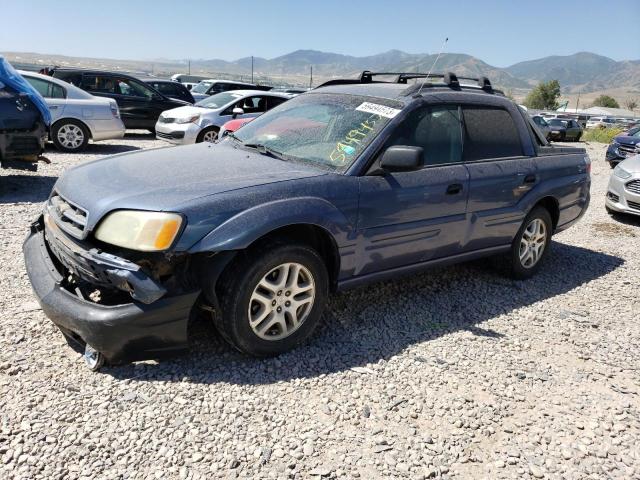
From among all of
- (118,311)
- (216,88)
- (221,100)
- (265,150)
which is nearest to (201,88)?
(216,88)

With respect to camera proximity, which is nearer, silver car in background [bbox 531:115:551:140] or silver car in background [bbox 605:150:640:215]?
silver car in background [bbox 605:150:640:215]

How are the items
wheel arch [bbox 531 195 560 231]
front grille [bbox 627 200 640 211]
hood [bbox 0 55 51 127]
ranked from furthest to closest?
front grille [bbox 627 200 640 211] → hood [bbox 0 55 51 127] → wheel arch [bbox 531 195 560 231]

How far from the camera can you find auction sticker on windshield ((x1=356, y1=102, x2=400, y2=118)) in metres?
3.74

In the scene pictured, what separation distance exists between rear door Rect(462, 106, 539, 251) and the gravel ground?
27.4 inches

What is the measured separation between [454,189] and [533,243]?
59.8 inches

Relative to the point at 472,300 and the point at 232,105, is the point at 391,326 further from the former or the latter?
the point at 232,105

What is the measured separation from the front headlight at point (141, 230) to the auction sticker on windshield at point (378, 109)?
68.2 inches

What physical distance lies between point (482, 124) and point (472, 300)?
1485mm

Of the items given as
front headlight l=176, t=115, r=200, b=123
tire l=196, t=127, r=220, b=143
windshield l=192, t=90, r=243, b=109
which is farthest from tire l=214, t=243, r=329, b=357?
windshield l=192, t=90, r=243, b=109

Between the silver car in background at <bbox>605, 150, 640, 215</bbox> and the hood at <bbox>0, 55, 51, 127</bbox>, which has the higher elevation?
the hood at <bbox>0, 55, 51, 127</bbox>

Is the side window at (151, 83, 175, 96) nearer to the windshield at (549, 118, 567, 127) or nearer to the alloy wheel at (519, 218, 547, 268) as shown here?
the alloy wheel at (519, 218, 547, 268)

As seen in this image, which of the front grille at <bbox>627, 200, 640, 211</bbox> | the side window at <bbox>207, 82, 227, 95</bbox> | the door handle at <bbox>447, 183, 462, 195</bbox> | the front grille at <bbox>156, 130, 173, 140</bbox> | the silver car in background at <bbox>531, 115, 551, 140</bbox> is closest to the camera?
the door handle at <bbox>447, 183, 462, 195</bbox>

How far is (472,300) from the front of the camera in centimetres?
449

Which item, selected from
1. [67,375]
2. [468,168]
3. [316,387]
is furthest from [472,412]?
[67,375]
